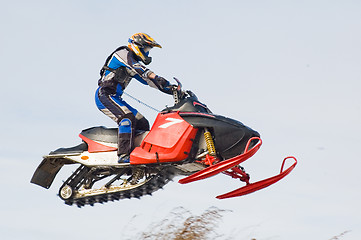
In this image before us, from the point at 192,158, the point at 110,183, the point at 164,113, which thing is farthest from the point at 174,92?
the point at 110,183

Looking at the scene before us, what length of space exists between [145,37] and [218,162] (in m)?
2.32

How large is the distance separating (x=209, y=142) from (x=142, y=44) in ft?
6.56

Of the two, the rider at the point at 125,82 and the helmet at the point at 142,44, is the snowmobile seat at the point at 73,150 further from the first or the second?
the helmet at the point at 142,44

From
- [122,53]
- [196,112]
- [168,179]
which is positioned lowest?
[168,179]

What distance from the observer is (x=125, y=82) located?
11.5m

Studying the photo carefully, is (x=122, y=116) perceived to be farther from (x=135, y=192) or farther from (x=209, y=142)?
(x=209, y=142)

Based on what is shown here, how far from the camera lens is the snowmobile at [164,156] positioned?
1045 cm

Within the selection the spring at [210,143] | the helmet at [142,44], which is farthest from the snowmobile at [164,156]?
the helmet at [142,44]

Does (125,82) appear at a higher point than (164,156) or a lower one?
higher

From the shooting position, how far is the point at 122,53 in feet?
37.0

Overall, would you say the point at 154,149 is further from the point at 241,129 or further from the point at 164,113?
the point at 241,129

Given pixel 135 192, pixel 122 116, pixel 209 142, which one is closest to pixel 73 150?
pixel 122 116

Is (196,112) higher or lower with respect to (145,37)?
lower

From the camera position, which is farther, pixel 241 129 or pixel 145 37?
pixel 145 37
